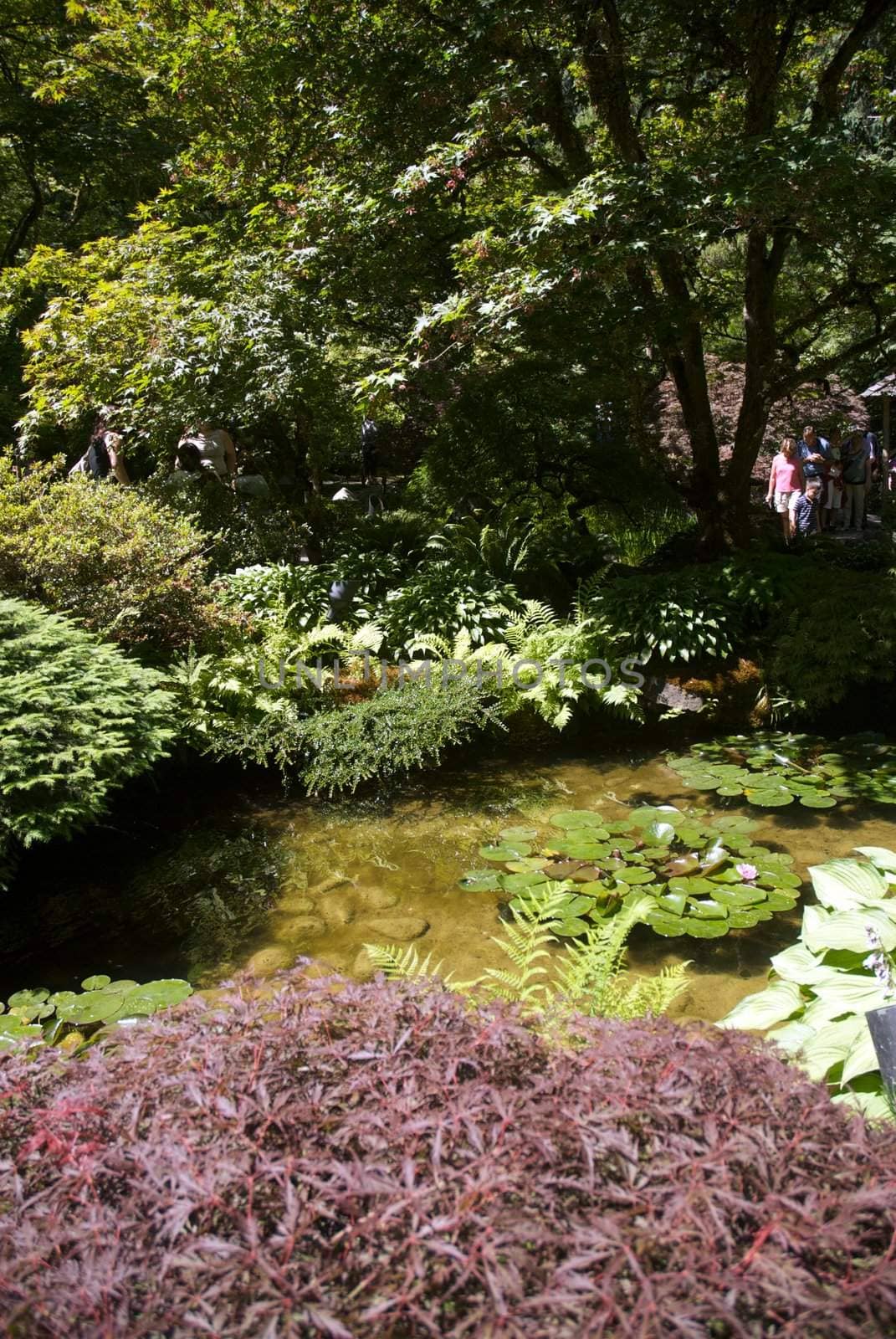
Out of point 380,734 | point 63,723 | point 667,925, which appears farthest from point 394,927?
point 63,723

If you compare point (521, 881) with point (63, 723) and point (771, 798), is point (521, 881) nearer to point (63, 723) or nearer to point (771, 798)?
point (771, 798)

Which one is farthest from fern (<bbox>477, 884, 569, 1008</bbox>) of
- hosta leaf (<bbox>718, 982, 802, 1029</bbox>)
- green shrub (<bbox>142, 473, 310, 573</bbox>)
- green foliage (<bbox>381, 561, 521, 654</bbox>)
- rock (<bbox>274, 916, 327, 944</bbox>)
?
green shrub (<bbox>142, 473, 310, 573</bbox>)

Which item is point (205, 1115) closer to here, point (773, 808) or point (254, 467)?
point (773, 808)

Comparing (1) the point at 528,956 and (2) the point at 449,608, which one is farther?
(2) the point at 449,608

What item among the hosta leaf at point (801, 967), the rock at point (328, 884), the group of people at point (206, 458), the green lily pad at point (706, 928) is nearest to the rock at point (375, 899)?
the rock at point (328, 884)

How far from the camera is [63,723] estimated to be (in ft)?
14.0

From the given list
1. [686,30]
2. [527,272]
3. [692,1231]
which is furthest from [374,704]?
[686,30]

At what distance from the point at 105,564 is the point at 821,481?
9.47 meters

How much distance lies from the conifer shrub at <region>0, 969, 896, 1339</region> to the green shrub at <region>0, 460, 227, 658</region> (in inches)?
178

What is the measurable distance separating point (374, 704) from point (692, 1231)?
484 cm

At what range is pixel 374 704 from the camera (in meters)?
5.90

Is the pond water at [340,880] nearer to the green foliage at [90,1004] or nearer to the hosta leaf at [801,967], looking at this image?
the green foliage at [90,1004]

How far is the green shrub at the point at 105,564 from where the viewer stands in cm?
564

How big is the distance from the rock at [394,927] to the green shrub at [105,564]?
2.69m
